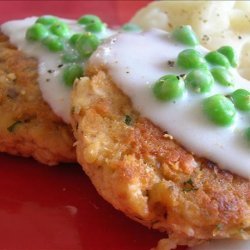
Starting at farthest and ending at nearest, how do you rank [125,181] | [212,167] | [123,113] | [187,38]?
1. [187,38]
2. [123,113]
3. [212,167]
4. [125,181]

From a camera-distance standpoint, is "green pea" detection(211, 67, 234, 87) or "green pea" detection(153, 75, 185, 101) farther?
"green pea" detection(211, 67, 234, 87)

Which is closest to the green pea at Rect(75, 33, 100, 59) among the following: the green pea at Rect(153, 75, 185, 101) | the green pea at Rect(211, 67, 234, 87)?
the green pea at Rect(153, 75, 185, 101)

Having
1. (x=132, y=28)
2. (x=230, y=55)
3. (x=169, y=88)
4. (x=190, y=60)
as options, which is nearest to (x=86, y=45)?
(x=132, y=28)

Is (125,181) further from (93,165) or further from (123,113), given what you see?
(123,113)

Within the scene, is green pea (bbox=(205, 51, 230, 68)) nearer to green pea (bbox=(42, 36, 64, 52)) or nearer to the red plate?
green pea (bbox=(42, 36, 64, 52))

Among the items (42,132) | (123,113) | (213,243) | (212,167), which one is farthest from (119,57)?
(213,243)

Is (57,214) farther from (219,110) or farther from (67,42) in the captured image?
(67,42)

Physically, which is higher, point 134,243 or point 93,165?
point 93,165
